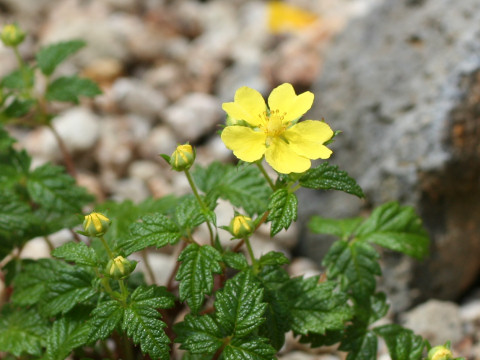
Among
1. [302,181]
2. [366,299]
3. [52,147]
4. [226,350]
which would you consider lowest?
[366,299]

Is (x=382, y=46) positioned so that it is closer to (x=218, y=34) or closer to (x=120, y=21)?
(x=218, y=34)

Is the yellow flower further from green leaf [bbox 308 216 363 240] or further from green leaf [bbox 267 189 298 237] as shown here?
green leaf [bbox 308 216 363 240]

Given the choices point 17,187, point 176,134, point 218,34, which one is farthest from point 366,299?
→ point 218,34

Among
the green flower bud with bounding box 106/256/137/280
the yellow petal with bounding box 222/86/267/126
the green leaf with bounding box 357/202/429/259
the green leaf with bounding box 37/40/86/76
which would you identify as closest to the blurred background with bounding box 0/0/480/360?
the green leaf with bounding box 37/40/86/76

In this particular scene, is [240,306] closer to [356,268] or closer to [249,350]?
[249,350]

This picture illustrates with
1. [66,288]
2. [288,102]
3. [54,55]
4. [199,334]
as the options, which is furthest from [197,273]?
[54,55]

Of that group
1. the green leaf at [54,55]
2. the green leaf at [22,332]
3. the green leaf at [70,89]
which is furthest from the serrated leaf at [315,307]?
the green leaf at [54,55]
